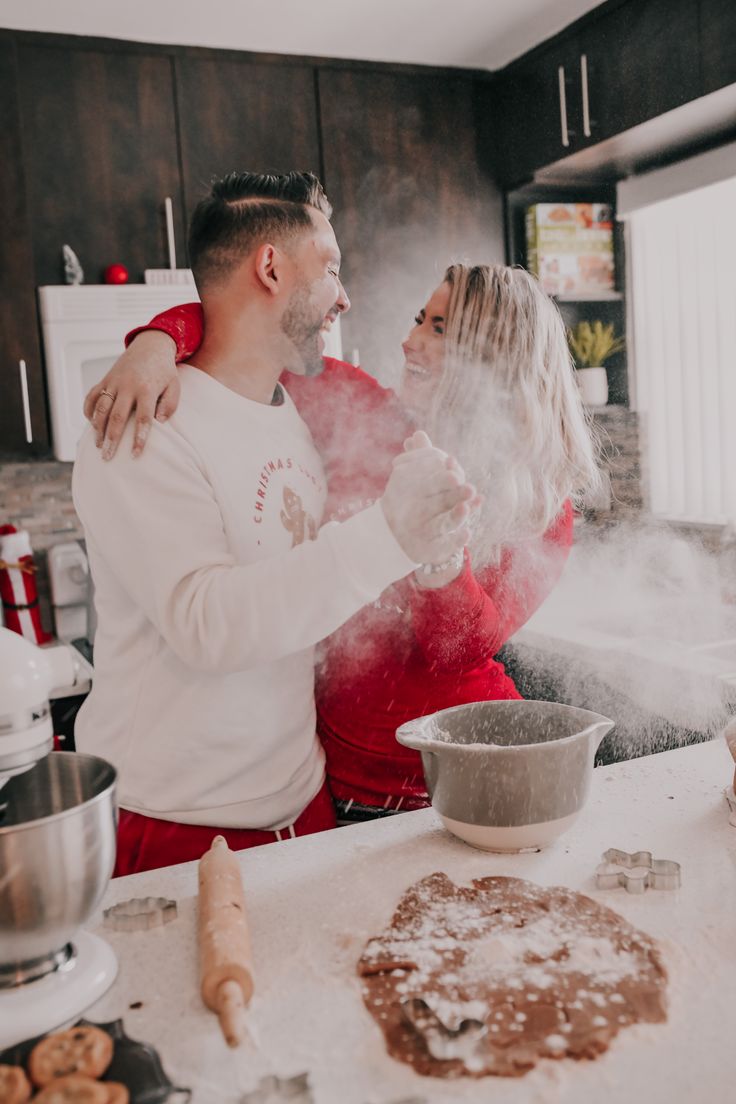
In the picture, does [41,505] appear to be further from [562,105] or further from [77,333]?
[562,105]

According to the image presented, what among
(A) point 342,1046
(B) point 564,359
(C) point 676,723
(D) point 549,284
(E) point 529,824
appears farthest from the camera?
(D) point 549,284

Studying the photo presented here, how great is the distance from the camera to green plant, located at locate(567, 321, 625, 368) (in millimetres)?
3078

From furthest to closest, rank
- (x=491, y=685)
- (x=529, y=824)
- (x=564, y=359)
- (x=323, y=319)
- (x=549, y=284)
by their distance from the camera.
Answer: (x=549, y=284) → (x=564, y=359) → (x=491, y=685) → (x=323, y=319) → (x=529, y=824)

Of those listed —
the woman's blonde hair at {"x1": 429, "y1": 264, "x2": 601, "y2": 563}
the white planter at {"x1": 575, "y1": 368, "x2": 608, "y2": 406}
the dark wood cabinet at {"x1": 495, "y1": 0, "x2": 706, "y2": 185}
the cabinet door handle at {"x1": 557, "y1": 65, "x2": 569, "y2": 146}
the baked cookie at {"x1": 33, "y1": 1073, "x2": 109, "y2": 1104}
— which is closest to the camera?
the baked cookie at {"x1": 33, "y1": 1073, "x2": 109, "y2": 1104}

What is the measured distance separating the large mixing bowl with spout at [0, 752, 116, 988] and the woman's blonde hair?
887 mm

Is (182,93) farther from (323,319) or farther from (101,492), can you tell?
(101,492)

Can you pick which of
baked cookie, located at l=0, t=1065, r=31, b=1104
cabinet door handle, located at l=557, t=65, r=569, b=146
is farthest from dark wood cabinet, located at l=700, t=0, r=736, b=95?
baked cookie, located at l=0, t=1065, r=31, b=1104

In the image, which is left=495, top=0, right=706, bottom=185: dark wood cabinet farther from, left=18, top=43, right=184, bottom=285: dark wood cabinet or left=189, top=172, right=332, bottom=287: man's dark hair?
left=189, top=172, right=332, bottom=287: man's dark hair

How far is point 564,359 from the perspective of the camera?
1.68 metres

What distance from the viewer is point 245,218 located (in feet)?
4.51

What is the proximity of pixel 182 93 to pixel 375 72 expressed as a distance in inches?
24.6

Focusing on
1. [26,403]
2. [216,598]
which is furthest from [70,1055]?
[26,403]

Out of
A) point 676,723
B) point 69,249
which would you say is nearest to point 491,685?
point 676,723

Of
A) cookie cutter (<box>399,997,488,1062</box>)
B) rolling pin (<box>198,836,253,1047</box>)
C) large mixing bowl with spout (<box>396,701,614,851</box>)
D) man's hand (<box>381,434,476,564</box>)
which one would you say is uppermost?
man's hand (<box>381,434,476,564</box>)
